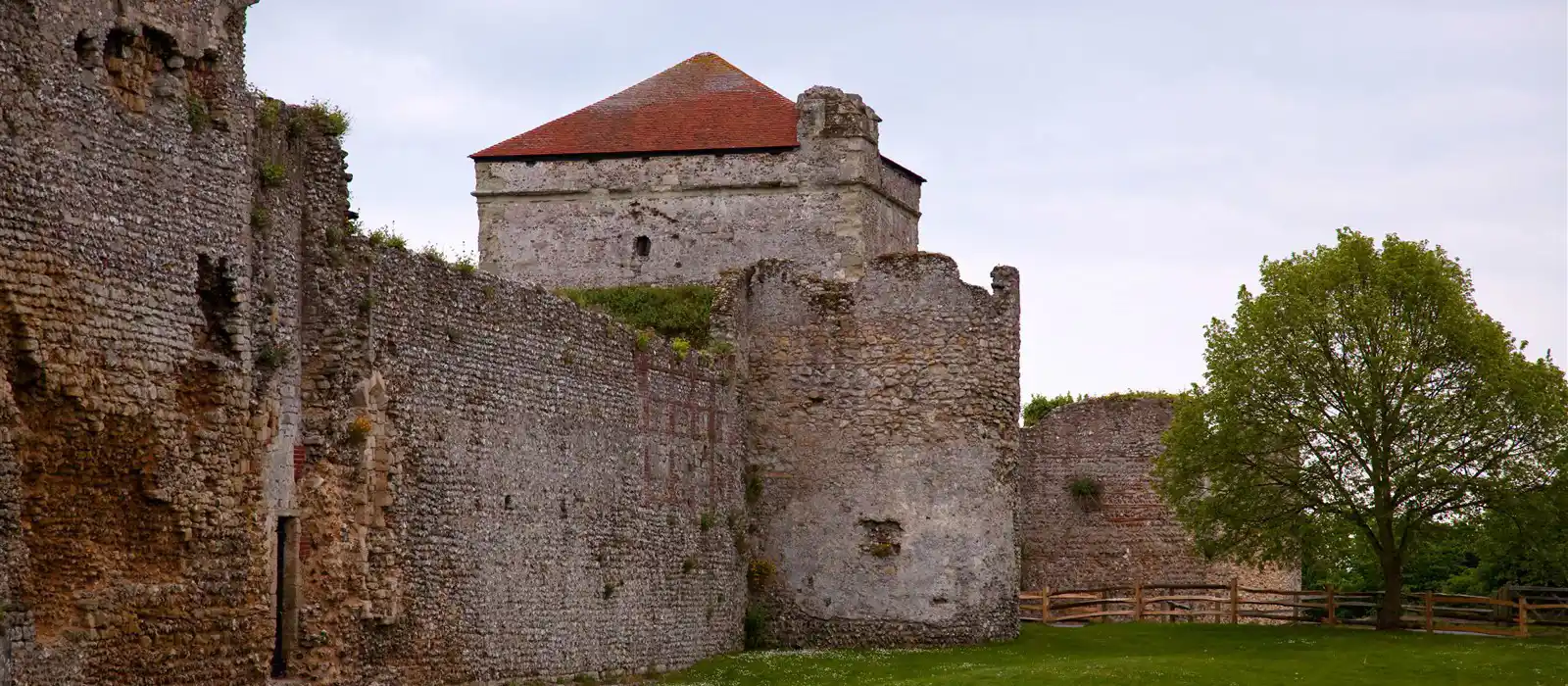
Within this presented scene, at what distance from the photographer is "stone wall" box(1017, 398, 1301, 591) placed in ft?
148

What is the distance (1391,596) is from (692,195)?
13.2 metres

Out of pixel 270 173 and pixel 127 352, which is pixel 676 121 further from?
pixel 127 352

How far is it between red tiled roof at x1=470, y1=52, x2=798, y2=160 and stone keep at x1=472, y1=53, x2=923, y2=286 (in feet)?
0.12

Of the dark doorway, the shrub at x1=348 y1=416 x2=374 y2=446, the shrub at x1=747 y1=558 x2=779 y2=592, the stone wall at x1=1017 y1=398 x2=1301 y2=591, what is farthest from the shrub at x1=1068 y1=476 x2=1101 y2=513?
the dark doorway

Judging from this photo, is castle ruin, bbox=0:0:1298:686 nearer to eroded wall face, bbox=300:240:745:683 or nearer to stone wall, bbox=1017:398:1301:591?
eroded wall face, bbox=300:240:745:683

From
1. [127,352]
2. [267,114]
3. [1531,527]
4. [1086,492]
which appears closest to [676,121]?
[1086,492]

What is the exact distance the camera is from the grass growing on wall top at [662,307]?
33.8 meters

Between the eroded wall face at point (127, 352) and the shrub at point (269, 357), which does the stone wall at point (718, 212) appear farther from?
the eroded wall face at point (127, 352)

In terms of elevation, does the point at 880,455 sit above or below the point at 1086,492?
above

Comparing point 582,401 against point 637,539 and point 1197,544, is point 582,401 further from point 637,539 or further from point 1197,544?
point 1197,544

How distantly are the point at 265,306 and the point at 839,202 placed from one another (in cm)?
1807

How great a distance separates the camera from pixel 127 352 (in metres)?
18.4

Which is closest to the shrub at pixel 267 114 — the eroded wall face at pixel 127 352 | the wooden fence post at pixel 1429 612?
the eroded wall face at pixel 127 352

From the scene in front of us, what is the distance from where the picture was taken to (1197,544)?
3906 cm
